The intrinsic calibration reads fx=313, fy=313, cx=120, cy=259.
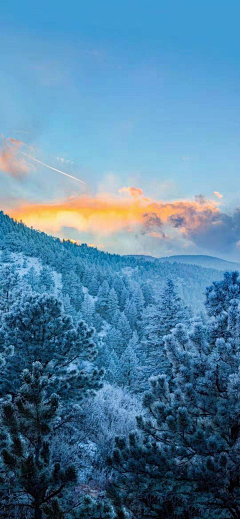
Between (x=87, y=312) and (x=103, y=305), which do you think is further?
(x=103, y=305)

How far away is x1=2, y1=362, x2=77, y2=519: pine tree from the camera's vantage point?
180 inches

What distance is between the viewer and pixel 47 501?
5.00m

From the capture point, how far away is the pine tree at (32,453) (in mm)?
4574

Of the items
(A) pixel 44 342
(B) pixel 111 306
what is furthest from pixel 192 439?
(B) pixel 111 306

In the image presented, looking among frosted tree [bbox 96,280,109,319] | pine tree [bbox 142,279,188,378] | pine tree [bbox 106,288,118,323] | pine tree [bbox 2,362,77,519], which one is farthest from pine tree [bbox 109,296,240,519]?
frosted tree [bbox 96,280,109,319]

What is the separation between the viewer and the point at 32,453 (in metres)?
4.89

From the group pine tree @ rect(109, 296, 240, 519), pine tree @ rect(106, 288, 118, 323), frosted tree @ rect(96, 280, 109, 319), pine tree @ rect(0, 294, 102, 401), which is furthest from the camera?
frosted tree @ rect(96, 280, 109, 319)

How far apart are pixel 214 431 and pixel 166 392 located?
42.7 inches

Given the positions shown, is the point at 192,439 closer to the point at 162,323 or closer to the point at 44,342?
the point at 44,342

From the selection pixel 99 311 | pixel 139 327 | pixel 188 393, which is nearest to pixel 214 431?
pixel 188 393

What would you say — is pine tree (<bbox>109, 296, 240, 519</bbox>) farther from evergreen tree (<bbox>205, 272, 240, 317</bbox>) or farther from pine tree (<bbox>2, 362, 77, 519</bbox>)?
evergreen tree (<bbox>205, 272, 240, 317</bbox>)

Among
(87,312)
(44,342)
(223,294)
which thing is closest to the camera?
(44,342)

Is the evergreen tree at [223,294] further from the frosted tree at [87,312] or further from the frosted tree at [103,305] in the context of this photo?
the frosted tree at [103,305]

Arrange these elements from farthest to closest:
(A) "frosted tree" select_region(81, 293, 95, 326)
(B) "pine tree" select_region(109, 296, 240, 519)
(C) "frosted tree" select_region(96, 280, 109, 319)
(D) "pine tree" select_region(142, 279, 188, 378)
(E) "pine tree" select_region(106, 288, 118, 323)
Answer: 1. (C) "frosted tree" select_region(96, 280, 109, 319)
2. (E) "pine tree" select_region(106, 288, 118, 323)
3. (A) "frosted tree" select_region(81, 293, 95, 326)
4. (D) "pine tree" select_region(142, 279, 188, 378)
5. (B) "pine tree" select_region(109, 296, 240, 519)
